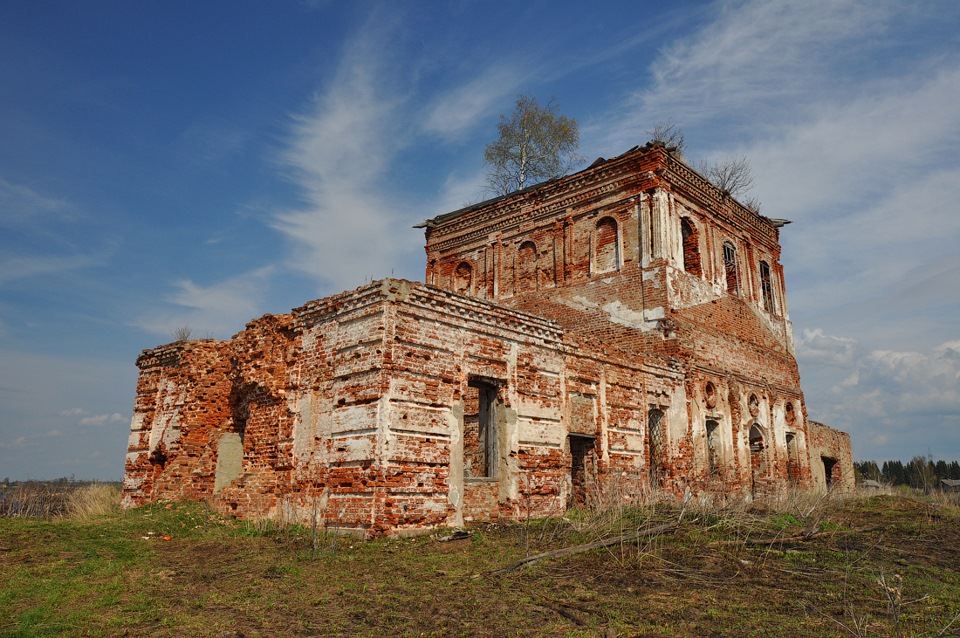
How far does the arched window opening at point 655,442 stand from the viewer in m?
14.5

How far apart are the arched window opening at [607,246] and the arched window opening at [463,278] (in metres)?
4.79

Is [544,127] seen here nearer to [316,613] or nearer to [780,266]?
[780,266]

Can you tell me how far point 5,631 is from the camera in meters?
5.10

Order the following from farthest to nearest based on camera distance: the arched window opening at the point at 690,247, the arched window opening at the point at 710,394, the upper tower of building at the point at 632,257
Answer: the arched window opening at the point at 690,247 → the upper tower of building at the point at 632,257 → the arched window opening at the point at 710,394

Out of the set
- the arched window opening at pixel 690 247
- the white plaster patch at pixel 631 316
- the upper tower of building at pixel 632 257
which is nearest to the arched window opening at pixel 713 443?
the upper tower of building at pixel 632 257

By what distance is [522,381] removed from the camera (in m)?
11.8

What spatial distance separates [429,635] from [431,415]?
5112mm

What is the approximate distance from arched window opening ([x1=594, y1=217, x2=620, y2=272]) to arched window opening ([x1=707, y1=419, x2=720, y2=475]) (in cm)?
486

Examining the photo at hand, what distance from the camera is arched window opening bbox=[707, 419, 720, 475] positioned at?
53.7ft

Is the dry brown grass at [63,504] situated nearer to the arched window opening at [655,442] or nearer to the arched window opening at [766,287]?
the arched window opening at [655,442]

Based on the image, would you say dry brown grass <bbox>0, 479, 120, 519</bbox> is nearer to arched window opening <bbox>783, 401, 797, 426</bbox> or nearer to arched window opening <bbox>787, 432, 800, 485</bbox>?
arched window opening <bbox>787, 432, 800, 485</bbox>

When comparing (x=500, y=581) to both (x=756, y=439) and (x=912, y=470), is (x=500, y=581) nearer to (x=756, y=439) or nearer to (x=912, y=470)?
(x=756, y=439)

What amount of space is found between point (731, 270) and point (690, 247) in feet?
7.85

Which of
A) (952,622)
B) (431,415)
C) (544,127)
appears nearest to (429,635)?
(952,622)
